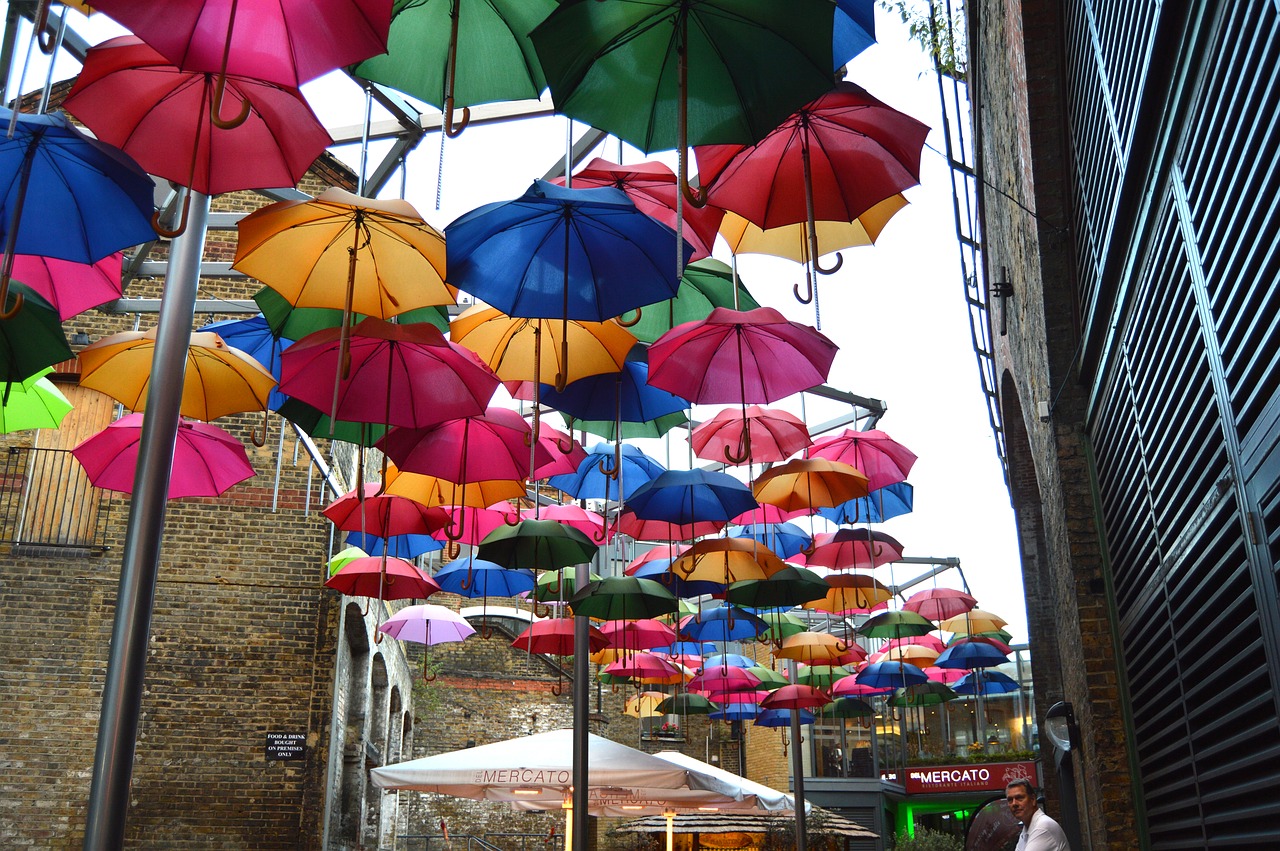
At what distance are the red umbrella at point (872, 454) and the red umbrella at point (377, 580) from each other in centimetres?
343

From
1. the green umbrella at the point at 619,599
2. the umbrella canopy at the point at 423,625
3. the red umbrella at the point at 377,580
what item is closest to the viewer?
the green umbrella at the point at 619,599

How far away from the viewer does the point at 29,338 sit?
5.57 meters

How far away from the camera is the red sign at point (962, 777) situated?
72.5ft

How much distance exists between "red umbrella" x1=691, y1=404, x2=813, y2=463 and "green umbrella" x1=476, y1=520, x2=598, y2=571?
3.90ft

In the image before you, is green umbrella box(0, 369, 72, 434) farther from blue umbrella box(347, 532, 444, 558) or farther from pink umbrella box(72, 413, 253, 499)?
blue umbrella box(347, 532, 444, 558)

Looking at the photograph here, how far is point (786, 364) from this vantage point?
6480mm

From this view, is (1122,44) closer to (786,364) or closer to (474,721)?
(786,364)

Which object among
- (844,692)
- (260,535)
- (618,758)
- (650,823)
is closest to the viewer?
(618,758)

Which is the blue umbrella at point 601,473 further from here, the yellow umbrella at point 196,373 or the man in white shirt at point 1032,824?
the man in white shirt at point 1032,824

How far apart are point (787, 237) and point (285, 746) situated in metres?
8.08

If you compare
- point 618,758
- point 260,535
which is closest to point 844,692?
point 618,758

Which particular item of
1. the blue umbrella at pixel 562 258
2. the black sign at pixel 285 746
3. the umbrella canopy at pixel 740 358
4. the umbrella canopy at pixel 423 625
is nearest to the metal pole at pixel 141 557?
the blue umbrella at pixel 562 258

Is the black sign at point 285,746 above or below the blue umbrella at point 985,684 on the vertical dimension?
below

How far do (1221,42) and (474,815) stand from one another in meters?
19.7
